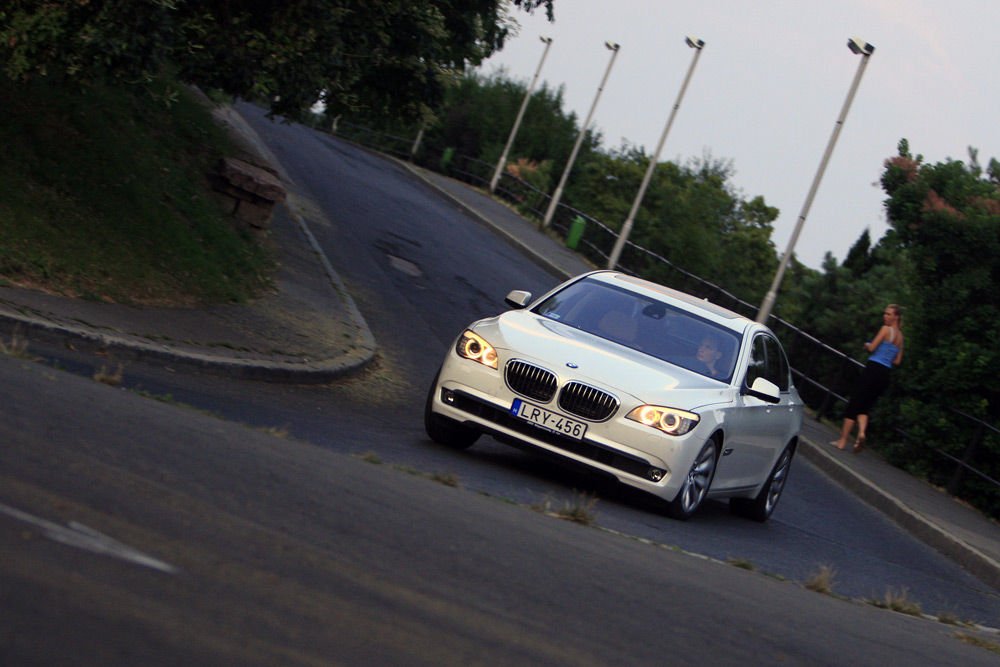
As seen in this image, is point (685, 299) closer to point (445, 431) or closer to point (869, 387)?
point (445, 431)

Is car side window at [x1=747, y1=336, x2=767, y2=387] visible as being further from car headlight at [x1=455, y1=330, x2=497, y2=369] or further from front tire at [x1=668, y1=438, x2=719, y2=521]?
car headlight at [x1=455, y1=330, x2=497, y2=369]

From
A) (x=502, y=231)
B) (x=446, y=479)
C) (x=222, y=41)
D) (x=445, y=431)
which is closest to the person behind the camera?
(x=446, y=479)

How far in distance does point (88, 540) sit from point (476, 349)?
19.5 feet

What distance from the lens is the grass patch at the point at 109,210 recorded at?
13562mm

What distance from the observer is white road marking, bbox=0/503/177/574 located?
4.93m

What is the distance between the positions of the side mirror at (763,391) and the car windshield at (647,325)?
213mm

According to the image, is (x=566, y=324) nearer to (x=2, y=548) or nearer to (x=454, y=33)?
(x=2, y=548)

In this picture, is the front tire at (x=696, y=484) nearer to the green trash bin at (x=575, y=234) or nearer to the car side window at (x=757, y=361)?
the car side window at (x=757, y=361)

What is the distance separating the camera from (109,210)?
15562mm

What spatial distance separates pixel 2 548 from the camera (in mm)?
4746

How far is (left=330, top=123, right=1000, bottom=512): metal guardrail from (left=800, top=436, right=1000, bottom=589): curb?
1.58 metres

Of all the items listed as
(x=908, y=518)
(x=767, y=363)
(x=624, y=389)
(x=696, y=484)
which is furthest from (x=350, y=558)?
(x=908, y=518)

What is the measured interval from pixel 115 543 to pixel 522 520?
11.0 ft

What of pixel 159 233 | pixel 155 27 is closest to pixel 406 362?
pixel 159 233
